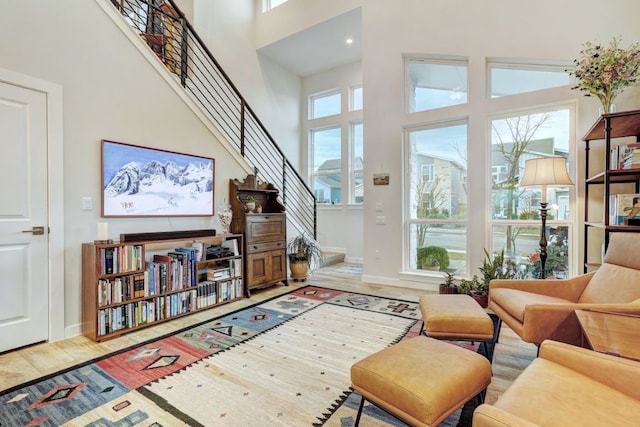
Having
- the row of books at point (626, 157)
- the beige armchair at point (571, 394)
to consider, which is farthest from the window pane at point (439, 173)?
the beige armchair at point (571, 394)

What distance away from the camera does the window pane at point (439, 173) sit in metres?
4.24

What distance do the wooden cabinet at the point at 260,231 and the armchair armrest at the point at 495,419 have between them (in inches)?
132

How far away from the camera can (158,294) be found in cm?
310

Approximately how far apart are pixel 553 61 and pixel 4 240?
5618 mm

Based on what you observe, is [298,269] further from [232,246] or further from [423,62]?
[423,62]

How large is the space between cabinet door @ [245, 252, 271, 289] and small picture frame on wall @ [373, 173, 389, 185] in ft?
6.30

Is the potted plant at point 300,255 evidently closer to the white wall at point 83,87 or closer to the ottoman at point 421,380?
the white wall at point 83,87

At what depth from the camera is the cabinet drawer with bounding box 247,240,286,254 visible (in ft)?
13.5

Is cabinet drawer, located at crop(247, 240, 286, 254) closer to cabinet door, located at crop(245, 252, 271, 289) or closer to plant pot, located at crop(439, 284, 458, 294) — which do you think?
cabinet door, located at crop(245, 252, 271, 289)

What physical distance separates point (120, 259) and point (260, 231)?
5.77 feet

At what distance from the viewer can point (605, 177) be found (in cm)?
281

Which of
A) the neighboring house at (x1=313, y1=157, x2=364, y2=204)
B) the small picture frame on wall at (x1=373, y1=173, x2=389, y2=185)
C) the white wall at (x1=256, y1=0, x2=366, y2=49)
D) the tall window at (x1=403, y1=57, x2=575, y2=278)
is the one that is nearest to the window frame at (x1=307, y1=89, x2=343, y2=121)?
the neighboring house at (x1=313, y1=157, x2=364, y2=204)

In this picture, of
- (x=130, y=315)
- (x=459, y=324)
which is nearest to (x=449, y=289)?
(x=459, y=324)

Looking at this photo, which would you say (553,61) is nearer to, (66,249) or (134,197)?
(134,197)
